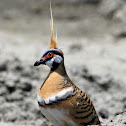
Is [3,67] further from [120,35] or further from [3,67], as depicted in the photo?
[120,35]

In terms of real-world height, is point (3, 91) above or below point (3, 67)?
below

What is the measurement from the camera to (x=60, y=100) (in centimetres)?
295

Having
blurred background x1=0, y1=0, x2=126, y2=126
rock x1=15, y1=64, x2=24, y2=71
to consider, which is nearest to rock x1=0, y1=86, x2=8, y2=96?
blurred background x1=0, y1=0, x2=126, y2=126

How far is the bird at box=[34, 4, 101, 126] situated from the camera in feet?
9.70

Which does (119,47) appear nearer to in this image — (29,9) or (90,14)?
(90,14)

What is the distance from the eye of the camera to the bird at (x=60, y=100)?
2955mm

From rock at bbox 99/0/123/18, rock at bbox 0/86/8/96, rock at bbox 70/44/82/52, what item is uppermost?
rock at bbox 99/0/123/18

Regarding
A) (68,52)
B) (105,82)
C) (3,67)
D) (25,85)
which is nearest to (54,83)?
(25,85)

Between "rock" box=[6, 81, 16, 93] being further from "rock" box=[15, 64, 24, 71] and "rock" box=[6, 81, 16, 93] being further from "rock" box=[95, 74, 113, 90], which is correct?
"rock" box=[95, 74, 113, 90]

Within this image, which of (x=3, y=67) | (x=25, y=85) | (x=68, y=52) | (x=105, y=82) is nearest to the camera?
(x=25, y=85)

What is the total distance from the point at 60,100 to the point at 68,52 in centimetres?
456

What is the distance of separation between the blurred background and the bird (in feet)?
1.08

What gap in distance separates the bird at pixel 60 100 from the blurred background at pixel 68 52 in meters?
0.33

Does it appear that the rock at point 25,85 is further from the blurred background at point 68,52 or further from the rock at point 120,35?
the rock at point 120,35
